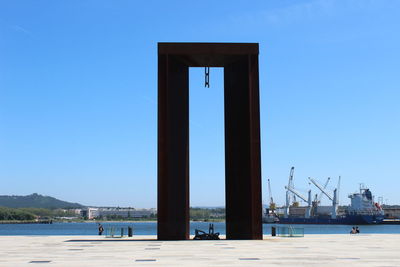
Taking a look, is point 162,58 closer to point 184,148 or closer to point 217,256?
point 184,148

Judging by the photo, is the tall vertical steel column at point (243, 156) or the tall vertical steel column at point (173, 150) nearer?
the tall vertical steel column at point (173, 150)

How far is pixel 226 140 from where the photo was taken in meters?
35.5

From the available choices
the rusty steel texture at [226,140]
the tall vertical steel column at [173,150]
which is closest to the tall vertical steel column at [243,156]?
the rusty steel texture at [226,140]

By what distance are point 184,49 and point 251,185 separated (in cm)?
926

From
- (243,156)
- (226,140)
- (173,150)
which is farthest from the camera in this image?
(226,140)

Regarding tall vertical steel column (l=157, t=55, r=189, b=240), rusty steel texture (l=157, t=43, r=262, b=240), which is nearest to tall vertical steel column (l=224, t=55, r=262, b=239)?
rusty steel texture (l=157, t=43, r=262, b=240)

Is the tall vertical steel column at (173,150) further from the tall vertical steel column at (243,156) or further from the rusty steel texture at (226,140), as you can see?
the tall vertical steel column at (243,156)

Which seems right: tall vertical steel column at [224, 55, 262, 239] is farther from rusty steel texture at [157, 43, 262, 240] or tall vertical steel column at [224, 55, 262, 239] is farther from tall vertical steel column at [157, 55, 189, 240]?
tall vertical steel column at [157, 55, 189, 240]

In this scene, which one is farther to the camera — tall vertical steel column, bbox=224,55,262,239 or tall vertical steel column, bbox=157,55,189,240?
tall vertical steel column, bbox=224,55,262,239

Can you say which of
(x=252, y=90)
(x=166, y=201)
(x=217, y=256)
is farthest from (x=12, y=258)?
(x=252, y=90)

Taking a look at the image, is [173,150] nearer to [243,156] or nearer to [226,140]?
[226,140]

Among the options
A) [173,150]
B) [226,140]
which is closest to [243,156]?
[226,140]

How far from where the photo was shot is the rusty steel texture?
33844 millimetres

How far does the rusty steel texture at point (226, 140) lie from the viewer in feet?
111
